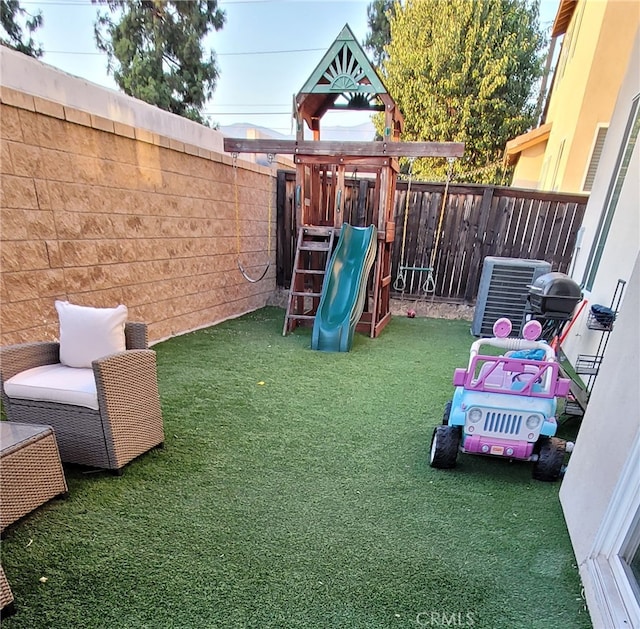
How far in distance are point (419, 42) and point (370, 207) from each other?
7.28 m

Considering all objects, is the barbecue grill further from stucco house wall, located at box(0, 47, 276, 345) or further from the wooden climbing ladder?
stucco house wall, located at box(0, 47, 276, 345)

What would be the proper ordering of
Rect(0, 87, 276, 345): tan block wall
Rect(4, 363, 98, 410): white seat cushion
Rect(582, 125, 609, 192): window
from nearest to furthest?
Rect(4, 363, 98, 410): white seat cushion → Rect(0, 87, 276, 345): tan block wall → Rect(582, 125, 609, 192): window

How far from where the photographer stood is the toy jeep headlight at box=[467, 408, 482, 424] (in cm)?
212

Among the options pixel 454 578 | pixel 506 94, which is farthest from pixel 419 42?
pixel 454 578

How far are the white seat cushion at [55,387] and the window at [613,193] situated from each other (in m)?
4.59

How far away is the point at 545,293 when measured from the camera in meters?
3.03

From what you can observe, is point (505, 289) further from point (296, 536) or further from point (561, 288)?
point (296, 536)

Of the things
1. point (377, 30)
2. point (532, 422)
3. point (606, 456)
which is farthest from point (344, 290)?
point (377, 30)

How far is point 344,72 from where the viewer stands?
4.21m

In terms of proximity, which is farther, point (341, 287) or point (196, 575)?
point (341, 287)

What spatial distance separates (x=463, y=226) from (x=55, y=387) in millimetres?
5482

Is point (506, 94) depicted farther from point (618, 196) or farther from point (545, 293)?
point (545, 293)

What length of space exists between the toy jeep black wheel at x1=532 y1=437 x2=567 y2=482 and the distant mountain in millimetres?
3705

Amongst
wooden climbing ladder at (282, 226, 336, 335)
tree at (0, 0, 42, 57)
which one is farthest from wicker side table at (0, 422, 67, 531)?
tree at (0, 0, 42, 57)
